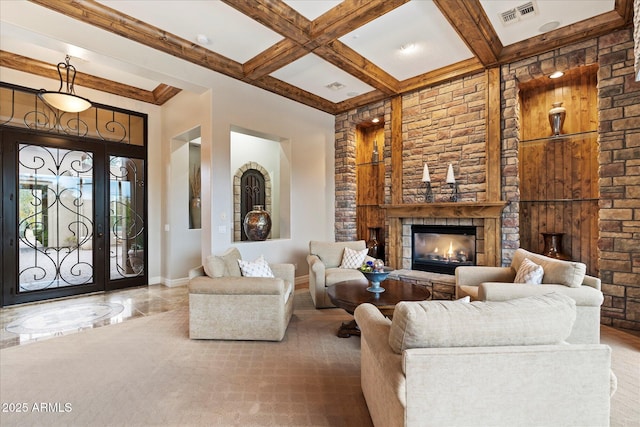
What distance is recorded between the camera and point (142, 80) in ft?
16.7

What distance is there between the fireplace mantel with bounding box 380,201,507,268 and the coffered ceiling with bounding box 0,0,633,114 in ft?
6.52

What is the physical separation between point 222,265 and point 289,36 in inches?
107

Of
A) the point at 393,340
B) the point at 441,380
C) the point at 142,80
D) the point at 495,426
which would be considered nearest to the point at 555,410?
the point at 495,426

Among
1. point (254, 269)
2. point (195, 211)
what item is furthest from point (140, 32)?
point (195, 211)

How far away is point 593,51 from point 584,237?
2.36m

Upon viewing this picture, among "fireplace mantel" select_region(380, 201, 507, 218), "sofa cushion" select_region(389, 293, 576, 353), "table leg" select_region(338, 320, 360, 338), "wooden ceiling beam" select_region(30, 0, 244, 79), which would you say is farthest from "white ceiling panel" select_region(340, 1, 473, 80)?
"table leg" select_region(338, 320, 360, 338)

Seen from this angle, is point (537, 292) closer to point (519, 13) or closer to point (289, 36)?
point (519, 13)

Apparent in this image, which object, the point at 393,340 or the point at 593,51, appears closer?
the point at 393,340

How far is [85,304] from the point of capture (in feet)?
14.6

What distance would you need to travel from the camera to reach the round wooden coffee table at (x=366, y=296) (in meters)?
2.90

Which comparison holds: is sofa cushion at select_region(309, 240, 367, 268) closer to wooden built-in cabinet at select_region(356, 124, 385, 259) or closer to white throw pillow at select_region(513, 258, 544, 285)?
wooden built-in cabinet at select_region(356, 124, 385, 259)

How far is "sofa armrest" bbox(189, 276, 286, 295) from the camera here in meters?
3.03

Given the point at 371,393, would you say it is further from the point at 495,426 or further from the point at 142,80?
the point at 142,80

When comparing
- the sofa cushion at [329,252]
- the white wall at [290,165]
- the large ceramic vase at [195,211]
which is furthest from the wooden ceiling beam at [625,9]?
the large ceramic vase at [195,211]
